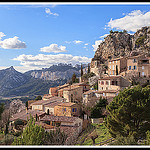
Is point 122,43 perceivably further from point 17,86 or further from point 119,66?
point 17,86

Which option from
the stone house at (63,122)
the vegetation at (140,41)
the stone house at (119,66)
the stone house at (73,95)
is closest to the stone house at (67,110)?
the stone house at (63,122)

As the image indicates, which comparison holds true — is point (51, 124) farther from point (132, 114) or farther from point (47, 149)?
point (47, 149)

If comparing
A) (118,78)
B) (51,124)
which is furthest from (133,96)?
(118,78)

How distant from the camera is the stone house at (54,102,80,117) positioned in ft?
73.0

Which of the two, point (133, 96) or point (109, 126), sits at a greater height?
point (133, 96)

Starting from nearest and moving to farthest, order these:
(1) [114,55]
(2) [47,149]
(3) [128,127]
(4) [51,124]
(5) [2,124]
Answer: (2) [47,149] → (3) [128,127] → (4) [51,124] → (5) [2,124] → (1) [114,55]

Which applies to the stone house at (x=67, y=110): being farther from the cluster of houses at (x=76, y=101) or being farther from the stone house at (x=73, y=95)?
the stone house at (x=73, y=95)

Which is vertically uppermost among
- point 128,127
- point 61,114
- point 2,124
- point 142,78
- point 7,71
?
point 7,71

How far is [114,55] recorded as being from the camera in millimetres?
48969

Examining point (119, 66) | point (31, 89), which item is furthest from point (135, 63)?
point (31, 89)

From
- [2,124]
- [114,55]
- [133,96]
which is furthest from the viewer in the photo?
[114,55]

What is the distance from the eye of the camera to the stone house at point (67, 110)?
A: 22.2m

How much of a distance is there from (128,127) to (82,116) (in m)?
12.9

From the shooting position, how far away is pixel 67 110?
22375mm
